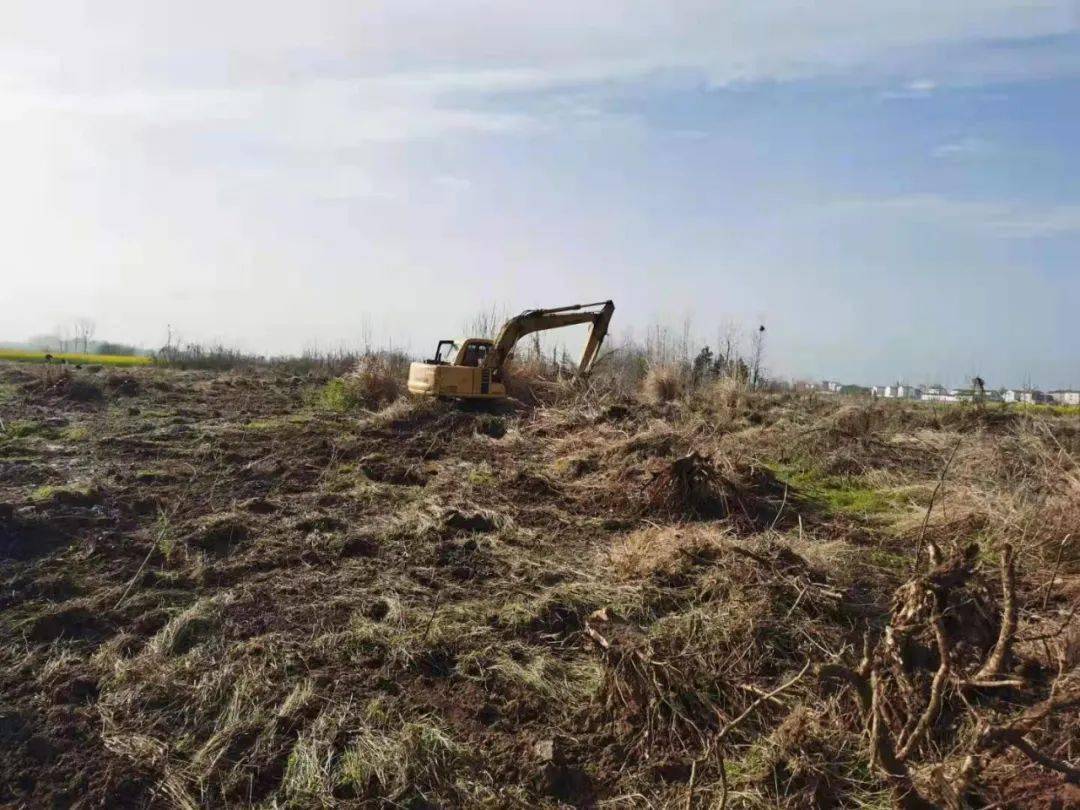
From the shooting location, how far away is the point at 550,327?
16.2 meters

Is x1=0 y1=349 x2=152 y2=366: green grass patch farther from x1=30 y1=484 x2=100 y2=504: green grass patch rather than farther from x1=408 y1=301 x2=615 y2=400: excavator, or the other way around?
x1=30 y1=484 x2=100 y2=504: green grass patch

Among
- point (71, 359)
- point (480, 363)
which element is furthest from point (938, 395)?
point (71, 359)

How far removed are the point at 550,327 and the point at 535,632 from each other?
36.5ft

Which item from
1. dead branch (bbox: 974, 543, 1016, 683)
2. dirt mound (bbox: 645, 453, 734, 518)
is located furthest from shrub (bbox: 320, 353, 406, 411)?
dead branch (bbox: 974, 543, 1016, 683)

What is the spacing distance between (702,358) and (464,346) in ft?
35.3

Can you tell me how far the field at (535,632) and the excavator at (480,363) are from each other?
3989 millimetres

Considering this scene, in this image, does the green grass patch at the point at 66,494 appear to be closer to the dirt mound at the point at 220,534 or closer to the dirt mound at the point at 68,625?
the dirt mound at the point at 220,534

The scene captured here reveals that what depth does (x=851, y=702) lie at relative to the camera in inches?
167

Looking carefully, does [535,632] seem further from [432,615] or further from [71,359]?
[71,359]

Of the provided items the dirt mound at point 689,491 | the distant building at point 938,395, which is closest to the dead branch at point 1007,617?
the dirt mound at point 689,491

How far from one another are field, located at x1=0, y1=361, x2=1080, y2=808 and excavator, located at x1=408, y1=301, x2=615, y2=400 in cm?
399

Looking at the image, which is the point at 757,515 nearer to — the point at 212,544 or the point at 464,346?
the point at 212,544

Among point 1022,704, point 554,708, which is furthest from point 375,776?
point 1022,704

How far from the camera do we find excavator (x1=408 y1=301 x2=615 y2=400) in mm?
14094
